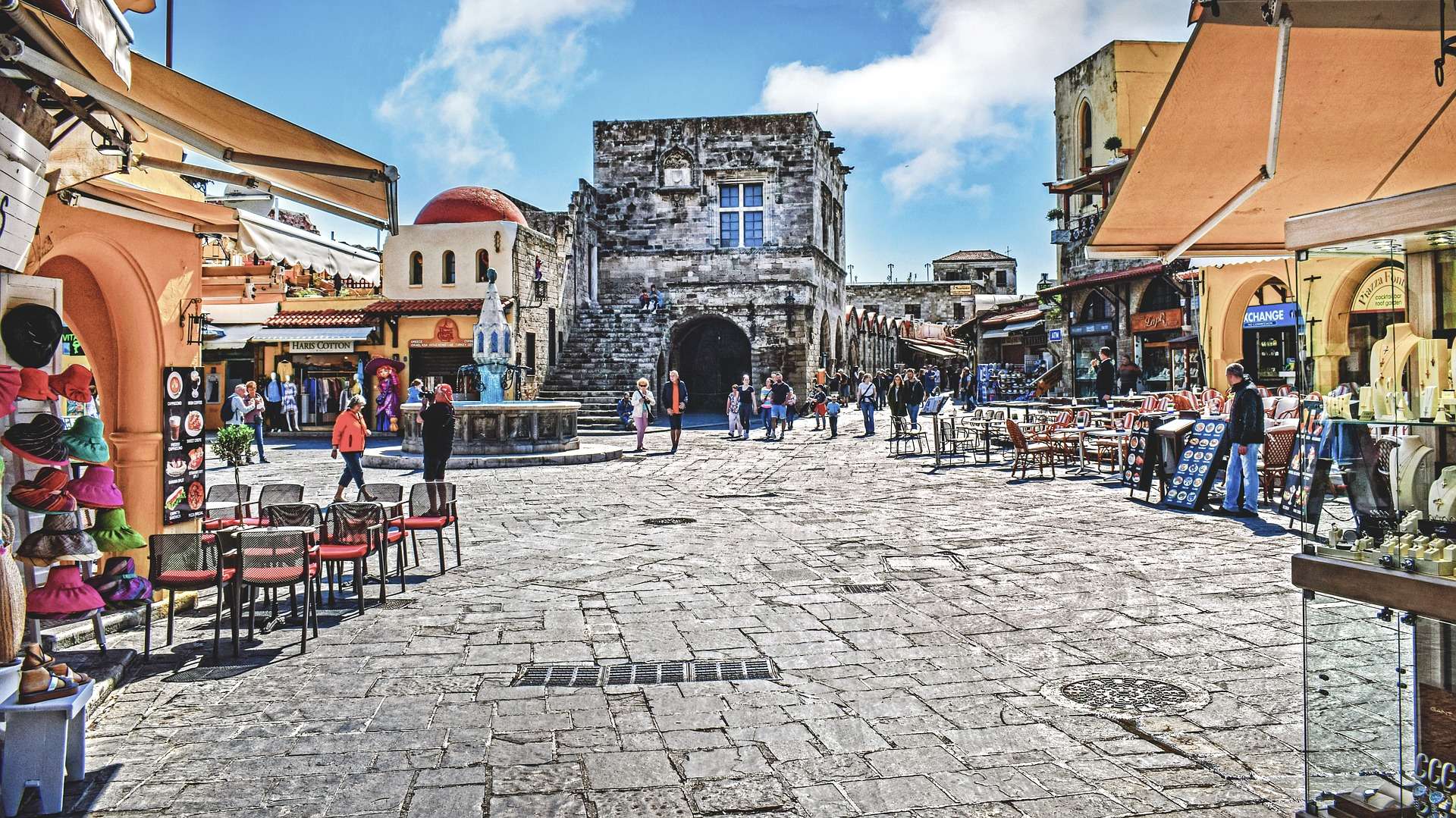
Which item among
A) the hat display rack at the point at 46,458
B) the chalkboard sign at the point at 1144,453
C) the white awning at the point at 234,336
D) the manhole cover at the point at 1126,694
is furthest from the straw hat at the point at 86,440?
the white awning at the point at 234,336

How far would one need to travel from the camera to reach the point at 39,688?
358 cm

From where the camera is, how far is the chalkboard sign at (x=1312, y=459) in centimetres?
311

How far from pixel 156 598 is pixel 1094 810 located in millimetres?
6032

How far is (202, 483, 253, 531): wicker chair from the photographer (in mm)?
6986

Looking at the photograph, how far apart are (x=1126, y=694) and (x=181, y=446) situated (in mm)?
6304

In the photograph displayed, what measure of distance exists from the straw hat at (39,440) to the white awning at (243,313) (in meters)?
25.7

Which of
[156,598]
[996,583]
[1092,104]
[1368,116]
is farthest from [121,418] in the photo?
[1092,104]

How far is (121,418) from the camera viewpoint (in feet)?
21.6

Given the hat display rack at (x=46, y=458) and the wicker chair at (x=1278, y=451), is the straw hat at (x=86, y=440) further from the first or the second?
the wicker chair at (x=1278, y=451)

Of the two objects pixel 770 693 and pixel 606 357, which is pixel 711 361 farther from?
pixel 770 693

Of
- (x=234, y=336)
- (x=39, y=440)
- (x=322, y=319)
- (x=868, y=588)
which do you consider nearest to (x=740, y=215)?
(x=322, y=319)

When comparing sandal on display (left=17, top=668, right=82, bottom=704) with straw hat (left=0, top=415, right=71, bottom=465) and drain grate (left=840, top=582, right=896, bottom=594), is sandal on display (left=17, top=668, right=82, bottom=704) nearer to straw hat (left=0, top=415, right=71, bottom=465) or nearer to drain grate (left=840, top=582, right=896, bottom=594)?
straw hat (left=0, top=415, right=71, bottom=465)

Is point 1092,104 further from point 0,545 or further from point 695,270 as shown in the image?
point 0,545

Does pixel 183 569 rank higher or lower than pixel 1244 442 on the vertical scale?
lower
